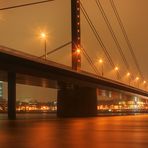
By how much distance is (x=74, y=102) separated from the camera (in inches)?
2151

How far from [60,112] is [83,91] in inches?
158

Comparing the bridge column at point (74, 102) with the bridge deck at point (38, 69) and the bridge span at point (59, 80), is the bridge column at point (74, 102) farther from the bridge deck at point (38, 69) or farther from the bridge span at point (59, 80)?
the bridge deck at point (38, 69)

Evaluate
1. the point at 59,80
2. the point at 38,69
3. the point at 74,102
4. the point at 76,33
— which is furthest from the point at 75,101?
the point at 38,69

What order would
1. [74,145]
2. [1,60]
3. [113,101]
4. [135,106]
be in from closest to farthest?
[74,145] → [1,60] → [135,106] → [113,101]

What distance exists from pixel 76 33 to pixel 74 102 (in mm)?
9663

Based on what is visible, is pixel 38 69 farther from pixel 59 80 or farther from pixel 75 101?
pixel 75 101

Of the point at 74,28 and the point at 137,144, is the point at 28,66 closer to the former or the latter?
the point at 74,28

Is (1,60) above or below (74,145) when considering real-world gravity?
above

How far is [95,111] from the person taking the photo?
57.2m

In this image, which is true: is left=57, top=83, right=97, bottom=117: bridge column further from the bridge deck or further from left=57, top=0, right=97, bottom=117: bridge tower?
the bridge deck

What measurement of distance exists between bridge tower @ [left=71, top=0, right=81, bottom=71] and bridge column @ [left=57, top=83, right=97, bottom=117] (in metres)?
7.49

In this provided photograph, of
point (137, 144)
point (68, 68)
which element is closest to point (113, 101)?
point (68, 68)

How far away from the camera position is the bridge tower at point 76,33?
1882 inches

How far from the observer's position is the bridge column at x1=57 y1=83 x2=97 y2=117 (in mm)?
54344
